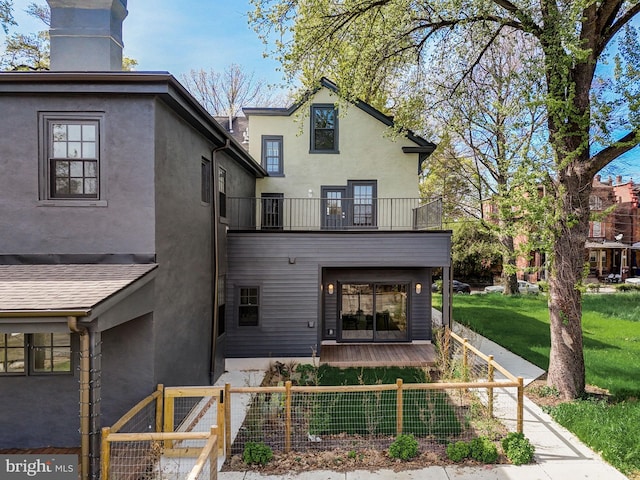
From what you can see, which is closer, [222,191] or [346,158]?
[222,191]

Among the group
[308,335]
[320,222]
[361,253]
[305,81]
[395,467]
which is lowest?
[395,467]

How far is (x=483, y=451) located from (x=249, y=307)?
6.43 meters

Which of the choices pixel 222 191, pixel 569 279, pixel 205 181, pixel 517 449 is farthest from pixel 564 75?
pixel 222 191

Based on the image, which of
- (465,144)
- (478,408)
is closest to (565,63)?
(478,408)

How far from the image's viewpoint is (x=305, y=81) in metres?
10.7

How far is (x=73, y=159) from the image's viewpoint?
5.55 meters

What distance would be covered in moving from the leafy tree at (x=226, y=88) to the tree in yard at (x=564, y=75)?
16.7 metres

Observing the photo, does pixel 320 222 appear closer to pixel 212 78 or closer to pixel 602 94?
pixel 602 94

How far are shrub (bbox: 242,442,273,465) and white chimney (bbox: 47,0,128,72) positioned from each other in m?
6.66

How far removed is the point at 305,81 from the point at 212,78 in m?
17.5

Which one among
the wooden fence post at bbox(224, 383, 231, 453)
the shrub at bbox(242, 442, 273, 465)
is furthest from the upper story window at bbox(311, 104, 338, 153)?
the shrub at bbox(242, 442, 273, 465)

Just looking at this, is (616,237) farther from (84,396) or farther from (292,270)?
(84,396)

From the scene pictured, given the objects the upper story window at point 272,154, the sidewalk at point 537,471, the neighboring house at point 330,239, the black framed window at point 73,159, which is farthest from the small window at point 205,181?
the sidewalk at point 537,471

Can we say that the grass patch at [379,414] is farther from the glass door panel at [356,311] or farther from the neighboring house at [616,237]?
the neighboring house at [616,237]
